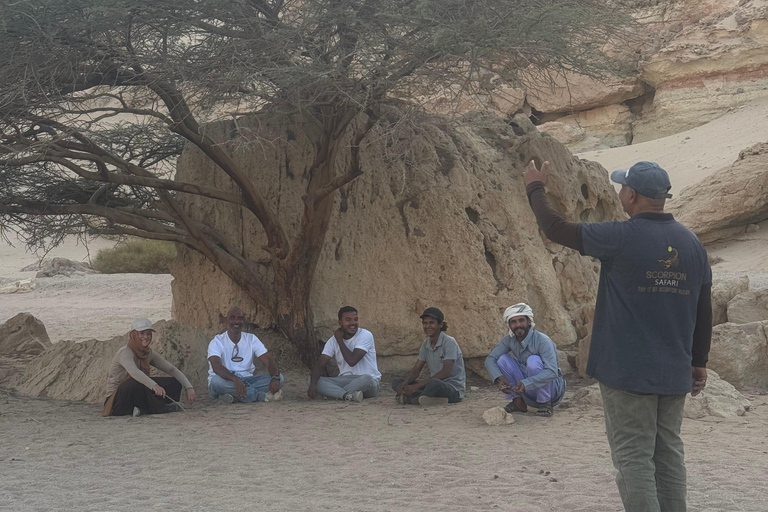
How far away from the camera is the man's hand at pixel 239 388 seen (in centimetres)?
742

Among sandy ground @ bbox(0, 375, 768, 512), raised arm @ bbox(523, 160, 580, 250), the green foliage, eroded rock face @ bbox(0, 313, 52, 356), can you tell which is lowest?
sandy ground @ bbox(0, 375, 768, 512)

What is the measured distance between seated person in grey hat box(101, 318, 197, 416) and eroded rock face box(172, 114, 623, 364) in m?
2.09

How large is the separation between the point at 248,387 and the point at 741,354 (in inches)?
185

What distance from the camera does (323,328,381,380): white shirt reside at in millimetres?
7637

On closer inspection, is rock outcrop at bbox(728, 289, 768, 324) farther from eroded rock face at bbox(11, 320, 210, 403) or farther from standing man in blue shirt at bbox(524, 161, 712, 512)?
standing man in blue shirt at bbox(524, 161, 712, 512)

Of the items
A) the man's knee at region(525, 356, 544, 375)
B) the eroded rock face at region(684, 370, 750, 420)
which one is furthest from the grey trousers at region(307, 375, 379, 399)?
the eroded rock face at region(684, 370, 750, 420)

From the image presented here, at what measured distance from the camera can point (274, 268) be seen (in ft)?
28.3

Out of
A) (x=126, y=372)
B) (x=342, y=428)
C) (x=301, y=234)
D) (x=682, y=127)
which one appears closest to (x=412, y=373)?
(x=342, y=428)

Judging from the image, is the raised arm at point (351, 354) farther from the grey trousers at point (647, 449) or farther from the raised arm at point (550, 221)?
the grey trousers at point (647, 449)

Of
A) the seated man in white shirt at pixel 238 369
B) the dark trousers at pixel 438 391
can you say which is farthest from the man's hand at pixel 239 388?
the dark trousers at pixel 438 391

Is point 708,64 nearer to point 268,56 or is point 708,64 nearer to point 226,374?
point 268,56

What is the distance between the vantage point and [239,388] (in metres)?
7.43

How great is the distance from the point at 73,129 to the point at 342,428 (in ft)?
10.9

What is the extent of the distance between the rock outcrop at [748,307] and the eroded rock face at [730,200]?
11175mm
